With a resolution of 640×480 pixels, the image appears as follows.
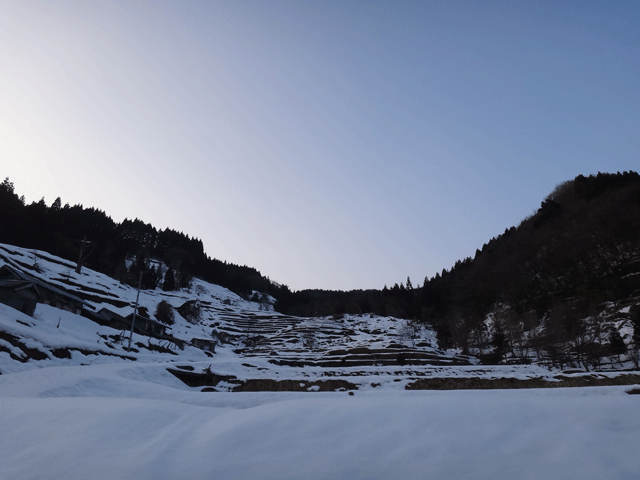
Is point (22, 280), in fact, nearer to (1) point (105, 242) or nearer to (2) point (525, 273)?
(1) point (105, 242)

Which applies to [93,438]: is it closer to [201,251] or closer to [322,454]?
[322,454]

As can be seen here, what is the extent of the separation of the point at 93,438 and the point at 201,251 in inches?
6577

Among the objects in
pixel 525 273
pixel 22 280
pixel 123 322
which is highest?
pixel 525 273

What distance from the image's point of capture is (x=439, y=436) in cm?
375

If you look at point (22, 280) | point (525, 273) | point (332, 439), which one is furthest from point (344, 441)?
point (525, 273)

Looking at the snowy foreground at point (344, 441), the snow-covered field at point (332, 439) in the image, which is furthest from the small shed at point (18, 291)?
the snowy foreground at point (344, 441)

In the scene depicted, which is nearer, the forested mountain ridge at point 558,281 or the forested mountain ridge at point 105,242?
the forested mountain ridge at point 558,281

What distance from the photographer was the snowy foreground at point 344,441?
10.6 feet

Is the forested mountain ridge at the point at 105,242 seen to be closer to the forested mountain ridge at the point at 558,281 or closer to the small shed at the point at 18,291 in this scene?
the small shed at the point at 18,291

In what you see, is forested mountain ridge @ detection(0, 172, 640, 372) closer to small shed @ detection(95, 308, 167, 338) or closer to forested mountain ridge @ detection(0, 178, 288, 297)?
forested mountain ridge @ detection(0, 178, 288, 297)

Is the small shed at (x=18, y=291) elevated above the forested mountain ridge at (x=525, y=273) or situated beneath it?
situated beneath

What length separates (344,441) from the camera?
383cm

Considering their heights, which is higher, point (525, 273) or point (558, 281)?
point (525, 273)

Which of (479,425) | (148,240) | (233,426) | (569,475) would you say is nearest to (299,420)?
(233,426)
